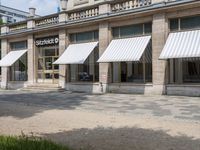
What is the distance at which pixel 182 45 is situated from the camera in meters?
18.1

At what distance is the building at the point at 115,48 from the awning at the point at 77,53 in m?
0.07

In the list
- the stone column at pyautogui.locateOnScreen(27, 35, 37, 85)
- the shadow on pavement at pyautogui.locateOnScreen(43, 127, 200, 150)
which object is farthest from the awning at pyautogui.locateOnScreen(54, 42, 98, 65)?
the shadow on pavement at pyautogui.locateOnScreen(43, 127, 200, 150)

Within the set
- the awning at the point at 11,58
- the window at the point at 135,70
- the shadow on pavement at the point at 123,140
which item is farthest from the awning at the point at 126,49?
the shadow on pavement at the point at 123,140

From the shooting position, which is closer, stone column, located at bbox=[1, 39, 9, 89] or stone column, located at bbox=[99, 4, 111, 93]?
stone column, located at bbox=[99, 4, 111, 93]

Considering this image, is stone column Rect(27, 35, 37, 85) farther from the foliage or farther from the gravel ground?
the foliage

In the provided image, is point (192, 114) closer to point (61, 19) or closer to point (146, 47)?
point (146, 47)

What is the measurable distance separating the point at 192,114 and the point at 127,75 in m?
9.69

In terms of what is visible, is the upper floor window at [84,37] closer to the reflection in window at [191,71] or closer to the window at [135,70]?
the window at [135,70]

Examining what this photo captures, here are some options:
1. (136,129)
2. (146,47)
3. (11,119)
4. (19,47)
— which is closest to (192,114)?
(136,129)

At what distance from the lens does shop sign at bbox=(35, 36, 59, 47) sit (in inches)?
1011

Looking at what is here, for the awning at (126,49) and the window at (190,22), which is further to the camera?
the awning at (126,49)

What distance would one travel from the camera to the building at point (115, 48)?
18688 mm

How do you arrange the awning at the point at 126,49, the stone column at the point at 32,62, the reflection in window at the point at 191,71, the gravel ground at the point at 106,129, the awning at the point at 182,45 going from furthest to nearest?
the stone column at the point at 32,62 < the awning at the point at 126,49 < the reflection in window at the point at 191,71 < the awning at the point at 182,45 < the gravel ground at the point at 106,129

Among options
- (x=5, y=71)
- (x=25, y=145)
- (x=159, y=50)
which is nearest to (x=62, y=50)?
(x=5, y=71)
